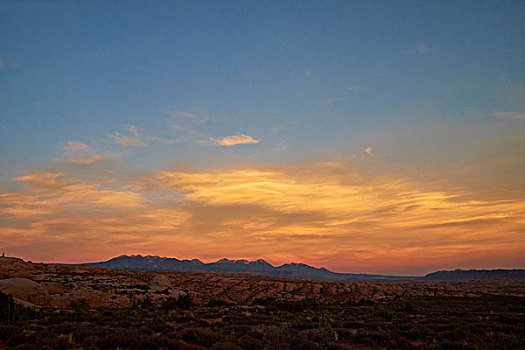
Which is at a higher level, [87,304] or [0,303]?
[0,303]

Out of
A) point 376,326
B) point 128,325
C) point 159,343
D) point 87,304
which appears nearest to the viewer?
point 159,343

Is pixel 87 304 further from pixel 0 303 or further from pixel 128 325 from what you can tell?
pixel 128 325

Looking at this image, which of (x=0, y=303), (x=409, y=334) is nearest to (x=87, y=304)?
(x=0, y=303)

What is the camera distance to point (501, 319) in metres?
20.8

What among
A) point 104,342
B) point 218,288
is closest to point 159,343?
point 104,342

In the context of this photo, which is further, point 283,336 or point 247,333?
point 247,333

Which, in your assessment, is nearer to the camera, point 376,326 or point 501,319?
point 376,326

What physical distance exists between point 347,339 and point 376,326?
3641 millimetres

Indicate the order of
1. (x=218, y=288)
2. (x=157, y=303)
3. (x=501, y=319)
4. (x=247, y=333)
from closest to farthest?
(x=247, y=333) < (x=501, y=319) < (x=157, y=303) < (x=218, y=288)

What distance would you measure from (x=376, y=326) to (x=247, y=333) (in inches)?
279

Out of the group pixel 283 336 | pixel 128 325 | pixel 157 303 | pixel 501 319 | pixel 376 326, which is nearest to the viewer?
pixel 283 336

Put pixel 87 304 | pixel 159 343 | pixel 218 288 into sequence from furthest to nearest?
pixel 218 288, pixel 87 304, pixel 159 343

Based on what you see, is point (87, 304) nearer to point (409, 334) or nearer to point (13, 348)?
point (13, 348)

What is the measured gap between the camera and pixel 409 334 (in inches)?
607
